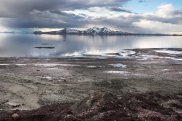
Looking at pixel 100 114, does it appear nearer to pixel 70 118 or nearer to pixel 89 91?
pixel 70 118

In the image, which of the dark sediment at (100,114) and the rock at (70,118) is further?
the dark sediment at (100,114)

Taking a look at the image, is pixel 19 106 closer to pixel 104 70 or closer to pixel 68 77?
pixel 68 77

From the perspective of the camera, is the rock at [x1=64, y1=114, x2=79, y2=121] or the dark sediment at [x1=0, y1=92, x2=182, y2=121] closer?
the rock at [x1=64, y1=114, x2=79, y2=121]

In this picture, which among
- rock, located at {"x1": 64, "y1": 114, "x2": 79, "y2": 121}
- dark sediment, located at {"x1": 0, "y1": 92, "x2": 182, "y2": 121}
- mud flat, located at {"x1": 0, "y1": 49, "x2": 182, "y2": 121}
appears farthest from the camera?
mud flat, located at {"x1": 0, "y1": 49, "x2": 182, "y2": 121}

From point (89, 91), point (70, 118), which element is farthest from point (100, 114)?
point (89, 91)

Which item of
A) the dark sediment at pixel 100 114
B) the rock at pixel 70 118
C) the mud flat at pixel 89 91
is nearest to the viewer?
the rock at pixel 70 118

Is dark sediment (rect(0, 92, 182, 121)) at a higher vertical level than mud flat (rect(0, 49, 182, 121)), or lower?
higher

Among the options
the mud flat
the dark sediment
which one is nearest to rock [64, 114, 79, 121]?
the dark sediment

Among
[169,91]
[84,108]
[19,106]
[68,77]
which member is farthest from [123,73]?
[84,108]

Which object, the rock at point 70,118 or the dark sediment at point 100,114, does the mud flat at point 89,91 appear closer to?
the dark sediment at point 100,114

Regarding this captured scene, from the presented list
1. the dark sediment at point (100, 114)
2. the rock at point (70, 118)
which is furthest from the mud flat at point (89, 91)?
the rock at point (70, 118)

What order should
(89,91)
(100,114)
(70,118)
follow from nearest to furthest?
(70,118) < (100,114) < (89,91)

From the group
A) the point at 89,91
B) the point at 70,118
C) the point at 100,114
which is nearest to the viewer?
the point at 70,118

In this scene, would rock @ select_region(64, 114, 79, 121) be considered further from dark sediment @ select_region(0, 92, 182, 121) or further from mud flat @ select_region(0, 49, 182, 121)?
mud flat @ select_region(0, 49, 182, 121)
